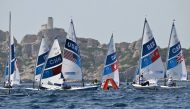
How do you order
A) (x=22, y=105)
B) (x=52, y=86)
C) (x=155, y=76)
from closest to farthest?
(x=22, y=105)
(x=52, y=86)
(x=155, y=76)

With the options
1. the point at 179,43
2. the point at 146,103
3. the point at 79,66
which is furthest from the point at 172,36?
the point at 146,103

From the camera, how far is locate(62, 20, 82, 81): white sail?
86000 millimetres

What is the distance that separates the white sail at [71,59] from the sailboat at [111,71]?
265 inches

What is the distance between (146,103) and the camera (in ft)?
202

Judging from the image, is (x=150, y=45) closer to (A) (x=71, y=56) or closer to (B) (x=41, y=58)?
(A) (x=71, y=56)

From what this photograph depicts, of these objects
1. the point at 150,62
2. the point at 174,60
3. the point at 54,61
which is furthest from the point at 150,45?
the point at 54,61

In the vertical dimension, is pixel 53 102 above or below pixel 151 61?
below

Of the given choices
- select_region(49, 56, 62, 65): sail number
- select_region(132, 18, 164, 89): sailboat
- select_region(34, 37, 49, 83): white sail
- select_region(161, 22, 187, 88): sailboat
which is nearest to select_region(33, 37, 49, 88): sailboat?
select_region(34, 37, 49, 83): white sail

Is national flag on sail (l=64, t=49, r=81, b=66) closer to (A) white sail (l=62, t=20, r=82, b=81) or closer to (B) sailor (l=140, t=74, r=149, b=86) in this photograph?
(A) white sail (l=62, t=20, r=82, b=81)

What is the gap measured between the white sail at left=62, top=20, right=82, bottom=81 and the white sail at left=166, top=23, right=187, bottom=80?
13.5 meters

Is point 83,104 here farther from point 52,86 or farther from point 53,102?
point 52,86

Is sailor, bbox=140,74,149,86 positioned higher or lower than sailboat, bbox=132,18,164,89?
lower

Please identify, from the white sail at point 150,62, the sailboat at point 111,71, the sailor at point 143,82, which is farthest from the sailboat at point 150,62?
the sailboat at point 111,71

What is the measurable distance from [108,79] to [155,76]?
6.43m
